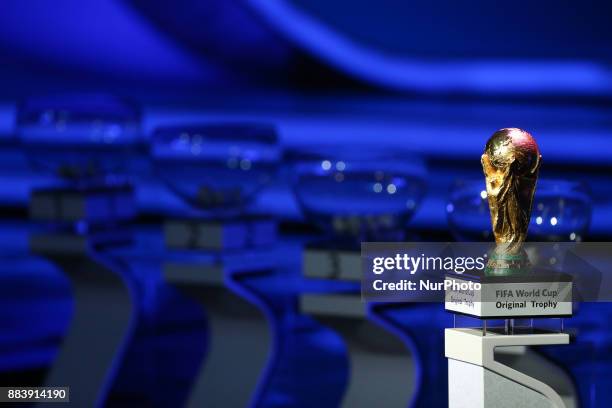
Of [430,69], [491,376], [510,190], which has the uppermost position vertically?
[430,69]

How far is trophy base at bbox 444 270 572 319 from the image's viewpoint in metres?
1.18

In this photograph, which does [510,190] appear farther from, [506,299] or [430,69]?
[430,69]

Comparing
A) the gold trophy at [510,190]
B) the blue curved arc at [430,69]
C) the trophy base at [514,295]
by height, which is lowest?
the trophy base at [514,295]

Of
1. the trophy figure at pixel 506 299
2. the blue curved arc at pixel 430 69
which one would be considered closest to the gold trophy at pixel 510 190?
the trophy figure at pixel 506 299

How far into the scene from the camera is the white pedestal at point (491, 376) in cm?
119

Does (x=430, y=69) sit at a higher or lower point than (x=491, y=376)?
higher

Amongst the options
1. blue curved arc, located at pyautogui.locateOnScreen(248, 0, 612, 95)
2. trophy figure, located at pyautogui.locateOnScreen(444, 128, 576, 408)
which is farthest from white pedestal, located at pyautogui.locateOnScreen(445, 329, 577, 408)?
blue curved arc, located at pyautogui.locateOnScreen(248, 0, 612, 95)

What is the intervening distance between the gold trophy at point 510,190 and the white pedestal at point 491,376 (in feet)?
0.21

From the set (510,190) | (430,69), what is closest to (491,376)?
(510,190)

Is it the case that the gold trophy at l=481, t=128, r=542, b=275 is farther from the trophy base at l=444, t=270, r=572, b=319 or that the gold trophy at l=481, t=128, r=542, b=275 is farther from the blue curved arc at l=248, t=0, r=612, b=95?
the blue curved arc at l=248, t=0, r=612, b=95

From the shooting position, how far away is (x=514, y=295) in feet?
3.89

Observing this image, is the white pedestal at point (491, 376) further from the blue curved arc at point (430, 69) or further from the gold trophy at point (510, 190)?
the blue curved arc at point (430, 69)

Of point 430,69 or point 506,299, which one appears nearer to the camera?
point 506,299

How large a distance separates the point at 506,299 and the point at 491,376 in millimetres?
73
